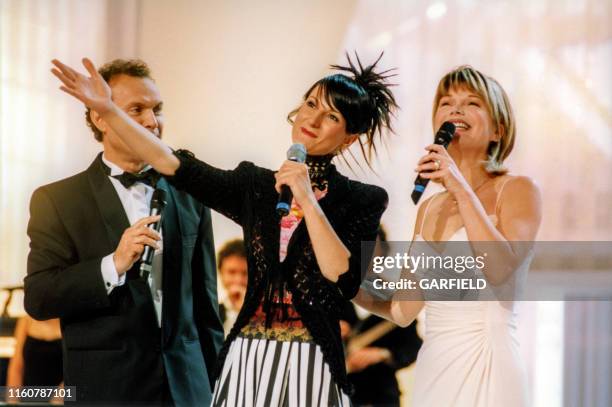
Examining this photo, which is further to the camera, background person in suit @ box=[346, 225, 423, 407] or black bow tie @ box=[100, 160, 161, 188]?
background person in suit @ box=[346, 225, 423, 407]

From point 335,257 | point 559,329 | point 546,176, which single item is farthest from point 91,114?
point 559,329


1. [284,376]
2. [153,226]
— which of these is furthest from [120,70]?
[284,376]

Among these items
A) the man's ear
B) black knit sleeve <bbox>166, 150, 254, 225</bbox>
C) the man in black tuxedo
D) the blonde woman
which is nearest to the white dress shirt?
the man in black tuxedo

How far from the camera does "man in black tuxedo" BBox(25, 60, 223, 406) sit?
2656mm

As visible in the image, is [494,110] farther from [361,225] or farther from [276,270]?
[276,270]

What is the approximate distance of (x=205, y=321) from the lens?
109 inches

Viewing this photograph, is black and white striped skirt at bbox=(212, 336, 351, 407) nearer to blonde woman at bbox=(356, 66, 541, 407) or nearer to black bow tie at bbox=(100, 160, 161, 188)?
blonde woman at bbox=(356, 66, 541, 407)

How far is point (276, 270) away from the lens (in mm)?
2234

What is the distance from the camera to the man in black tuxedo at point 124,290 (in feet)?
8.71

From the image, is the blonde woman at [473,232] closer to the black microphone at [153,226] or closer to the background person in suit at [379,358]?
the background person in suit at [379,358]

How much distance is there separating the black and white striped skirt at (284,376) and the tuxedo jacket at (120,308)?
0.49 m

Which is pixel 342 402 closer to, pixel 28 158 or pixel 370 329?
pixel 370 329

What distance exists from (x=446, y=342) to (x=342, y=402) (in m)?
0.39

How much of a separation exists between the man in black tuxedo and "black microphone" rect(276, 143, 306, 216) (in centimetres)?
63
